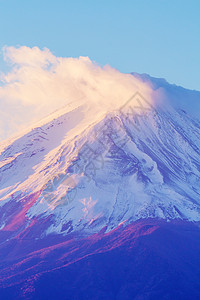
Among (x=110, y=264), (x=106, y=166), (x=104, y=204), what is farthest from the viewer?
(x=106, y=166)

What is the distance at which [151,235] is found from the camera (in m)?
68.0

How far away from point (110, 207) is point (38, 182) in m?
13.4

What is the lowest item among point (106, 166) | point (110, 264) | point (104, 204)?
point (110, 264)

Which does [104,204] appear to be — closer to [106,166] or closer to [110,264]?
[106,166]

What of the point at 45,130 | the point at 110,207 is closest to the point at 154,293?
the point at 110,207

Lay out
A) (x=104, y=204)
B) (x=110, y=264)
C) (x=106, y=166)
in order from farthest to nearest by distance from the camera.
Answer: (x=106, y=166), (x=104, y=204), (x=110, y=264)

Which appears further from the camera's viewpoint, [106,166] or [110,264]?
[106,166]

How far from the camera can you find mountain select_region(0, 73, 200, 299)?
200ft

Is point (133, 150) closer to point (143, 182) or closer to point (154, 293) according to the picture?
point (143, 182)

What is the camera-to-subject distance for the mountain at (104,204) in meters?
61.0

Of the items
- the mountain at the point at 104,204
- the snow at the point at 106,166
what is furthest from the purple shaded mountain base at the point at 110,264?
the snow at the point at 106,166

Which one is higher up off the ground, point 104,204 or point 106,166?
point 106,166

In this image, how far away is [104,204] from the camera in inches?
2995

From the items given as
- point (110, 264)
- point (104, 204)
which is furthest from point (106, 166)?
point (110, 264)
